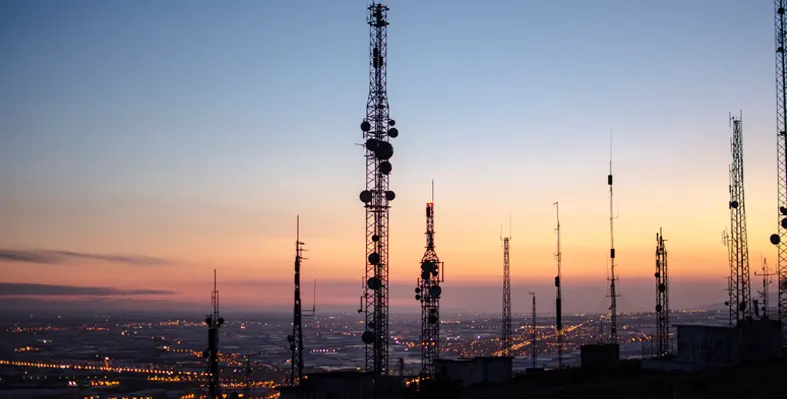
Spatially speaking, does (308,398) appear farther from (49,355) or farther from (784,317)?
(49,355)

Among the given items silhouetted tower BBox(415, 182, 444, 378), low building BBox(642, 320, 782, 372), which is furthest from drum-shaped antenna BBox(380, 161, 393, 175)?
low building BBox(642, 320, 782, 372)

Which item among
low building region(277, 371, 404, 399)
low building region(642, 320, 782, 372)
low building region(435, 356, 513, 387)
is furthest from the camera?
low building region(435, 356, 513, 387)

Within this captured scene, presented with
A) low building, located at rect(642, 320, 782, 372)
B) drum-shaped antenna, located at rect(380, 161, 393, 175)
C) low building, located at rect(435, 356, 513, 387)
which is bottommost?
low building, located at rect(435, 356, 513, 387)

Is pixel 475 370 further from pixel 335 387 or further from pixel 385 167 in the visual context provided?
pixel 385 167

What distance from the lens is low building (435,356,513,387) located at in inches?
1665

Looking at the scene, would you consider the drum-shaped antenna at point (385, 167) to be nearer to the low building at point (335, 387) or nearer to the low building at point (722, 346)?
the low building at point (335, 387)

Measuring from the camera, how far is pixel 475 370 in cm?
4238

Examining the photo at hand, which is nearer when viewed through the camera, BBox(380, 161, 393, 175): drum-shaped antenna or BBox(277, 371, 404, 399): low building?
BBox(277, 371, 404, 399): low building

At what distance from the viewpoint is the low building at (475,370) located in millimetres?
42281

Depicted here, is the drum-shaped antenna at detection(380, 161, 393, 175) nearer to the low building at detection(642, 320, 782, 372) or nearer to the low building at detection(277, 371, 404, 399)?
the low building at detection(277, 371, 404, 399)

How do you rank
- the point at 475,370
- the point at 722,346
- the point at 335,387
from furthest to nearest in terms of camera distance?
the point at 475,370, the point at 722,346, the point at 335,387

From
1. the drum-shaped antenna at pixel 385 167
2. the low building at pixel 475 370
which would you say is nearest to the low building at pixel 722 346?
the low building at pixel 475 370

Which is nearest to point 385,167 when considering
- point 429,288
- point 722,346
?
point 429,288

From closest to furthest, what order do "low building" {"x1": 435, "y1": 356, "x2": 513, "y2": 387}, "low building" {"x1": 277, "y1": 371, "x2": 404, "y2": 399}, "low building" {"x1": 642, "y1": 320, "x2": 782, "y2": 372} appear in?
"low building" {"x1": 277, "y1": 371, "x2": 404, "y2": 399} → "low building" {"x1": 642, "y1": 320, "x2": 782, "y2": 372} → "low building" {"x1": 435, "y1": 356, "x2": 513, "y2": 387}
